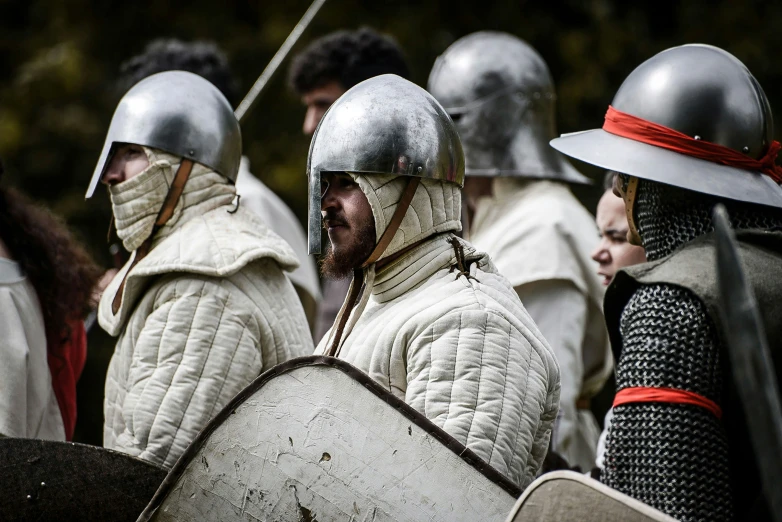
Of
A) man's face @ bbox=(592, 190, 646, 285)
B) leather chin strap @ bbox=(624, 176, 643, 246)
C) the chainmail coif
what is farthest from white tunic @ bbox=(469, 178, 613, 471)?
the chainmail coif

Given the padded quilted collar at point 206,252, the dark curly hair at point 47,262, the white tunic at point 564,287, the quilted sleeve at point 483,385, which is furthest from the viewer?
the white tunic at point 564,287

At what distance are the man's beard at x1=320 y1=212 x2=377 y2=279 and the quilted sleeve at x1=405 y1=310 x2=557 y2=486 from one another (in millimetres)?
349

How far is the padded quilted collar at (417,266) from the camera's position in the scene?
11.2 feet

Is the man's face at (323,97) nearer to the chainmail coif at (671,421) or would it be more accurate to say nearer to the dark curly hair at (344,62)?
the dark curly hair at (344,62)

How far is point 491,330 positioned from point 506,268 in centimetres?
228

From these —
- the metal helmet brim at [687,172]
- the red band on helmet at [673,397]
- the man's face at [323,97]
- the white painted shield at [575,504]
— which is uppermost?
the metal helmet brim at [687,172]

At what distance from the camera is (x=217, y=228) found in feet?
14.2

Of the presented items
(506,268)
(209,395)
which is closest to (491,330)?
(209,395)

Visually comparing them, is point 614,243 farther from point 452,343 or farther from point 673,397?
point 673,397

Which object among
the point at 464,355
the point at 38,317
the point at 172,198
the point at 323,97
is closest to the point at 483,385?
the point at 464,355

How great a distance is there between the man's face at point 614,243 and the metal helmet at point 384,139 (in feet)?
4.22

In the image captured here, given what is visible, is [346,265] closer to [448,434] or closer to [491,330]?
[491,330]

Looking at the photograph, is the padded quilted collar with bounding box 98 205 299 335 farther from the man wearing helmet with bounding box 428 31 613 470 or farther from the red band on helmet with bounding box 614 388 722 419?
the red band on helmet with bounding box 614 388 722 419

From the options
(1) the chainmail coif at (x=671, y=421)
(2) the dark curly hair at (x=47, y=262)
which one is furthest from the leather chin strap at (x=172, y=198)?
(1) the chainmail coif at (x=671, y=421)
